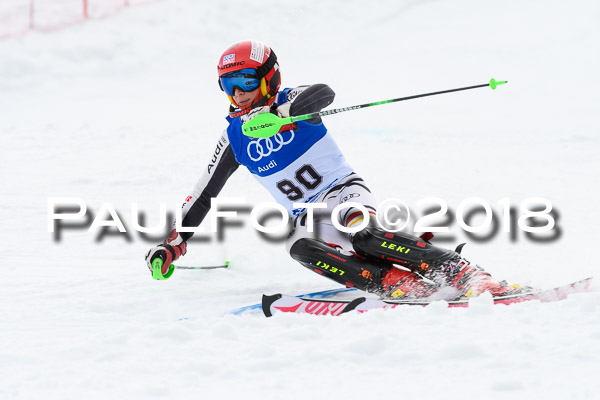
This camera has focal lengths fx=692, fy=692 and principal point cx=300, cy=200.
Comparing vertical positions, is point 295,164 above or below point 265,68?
below

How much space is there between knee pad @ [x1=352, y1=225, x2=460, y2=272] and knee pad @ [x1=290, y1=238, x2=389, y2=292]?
91 millimetres

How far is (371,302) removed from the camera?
137 inches

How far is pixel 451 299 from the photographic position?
3.68 m

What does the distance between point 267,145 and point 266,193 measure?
3.47 metres

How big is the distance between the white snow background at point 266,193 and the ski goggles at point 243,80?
4.28 feet

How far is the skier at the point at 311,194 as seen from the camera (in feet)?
12.5

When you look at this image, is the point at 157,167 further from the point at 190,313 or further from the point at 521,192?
the point at 190,313

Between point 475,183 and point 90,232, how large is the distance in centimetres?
410

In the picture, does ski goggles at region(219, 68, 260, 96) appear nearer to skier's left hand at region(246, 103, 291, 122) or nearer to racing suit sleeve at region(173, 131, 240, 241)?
skier's left hand at region(246, 103, 291, 122)

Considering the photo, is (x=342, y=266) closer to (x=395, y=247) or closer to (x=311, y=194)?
(x=395, y=247)

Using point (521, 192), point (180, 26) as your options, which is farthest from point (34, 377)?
point (180, 26)

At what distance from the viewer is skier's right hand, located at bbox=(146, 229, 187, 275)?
4.17 m

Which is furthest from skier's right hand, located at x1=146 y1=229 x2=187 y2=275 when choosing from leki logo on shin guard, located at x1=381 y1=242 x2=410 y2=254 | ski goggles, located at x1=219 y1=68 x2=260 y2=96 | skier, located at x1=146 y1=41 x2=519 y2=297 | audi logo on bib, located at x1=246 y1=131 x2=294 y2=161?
leki logo on shin guard, located at x1=381 y1=242 x2=410 y2=254

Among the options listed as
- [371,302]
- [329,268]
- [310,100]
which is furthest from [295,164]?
[371,302]
